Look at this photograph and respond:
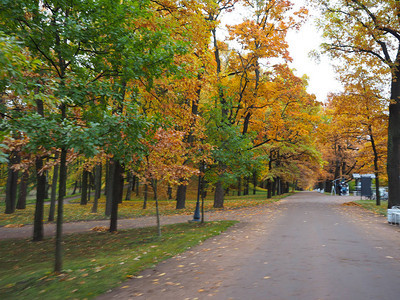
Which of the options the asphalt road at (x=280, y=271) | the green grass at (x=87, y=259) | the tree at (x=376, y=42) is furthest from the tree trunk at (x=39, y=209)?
the tree at (x=376, y=42)

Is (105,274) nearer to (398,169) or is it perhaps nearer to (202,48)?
(202,48)

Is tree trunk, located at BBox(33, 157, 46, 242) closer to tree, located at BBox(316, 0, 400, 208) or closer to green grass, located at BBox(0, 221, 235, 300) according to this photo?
green grass, located at BBox(0, 221, 235, 300)

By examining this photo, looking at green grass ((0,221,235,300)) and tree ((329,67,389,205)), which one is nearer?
green grass ((0,221,235,300))

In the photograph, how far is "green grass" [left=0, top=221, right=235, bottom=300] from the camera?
199 inches

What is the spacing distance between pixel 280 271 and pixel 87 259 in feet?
14.9

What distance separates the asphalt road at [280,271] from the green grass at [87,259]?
436mm

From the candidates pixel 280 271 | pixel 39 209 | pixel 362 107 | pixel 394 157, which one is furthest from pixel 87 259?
pixel 362 107

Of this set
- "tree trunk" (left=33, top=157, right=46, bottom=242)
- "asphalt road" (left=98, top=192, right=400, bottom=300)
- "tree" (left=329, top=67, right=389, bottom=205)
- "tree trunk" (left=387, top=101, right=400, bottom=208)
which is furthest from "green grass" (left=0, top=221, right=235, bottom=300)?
"tree" (left=329, top=67, right=389, bottom=205)

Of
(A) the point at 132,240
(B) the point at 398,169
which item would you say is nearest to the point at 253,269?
(A) the point at 132,240

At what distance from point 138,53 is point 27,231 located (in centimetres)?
1049

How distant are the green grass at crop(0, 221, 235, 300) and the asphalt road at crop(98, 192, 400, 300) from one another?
44 cm

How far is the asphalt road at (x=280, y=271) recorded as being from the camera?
459 centimetres

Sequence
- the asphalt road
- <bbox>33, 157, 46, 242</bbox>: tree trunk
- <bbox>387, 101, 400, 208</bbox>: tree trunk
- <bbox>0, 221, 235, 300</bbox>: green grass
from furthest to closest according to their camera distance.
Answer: <bbox>387, 101, 400, 208</bbox>: tree trunk
<bbox>33, 157, 46, 242</bbox>: tree trunk
<bbox>0, 221, 235, 300</bbox>: green grass
the asphalt road

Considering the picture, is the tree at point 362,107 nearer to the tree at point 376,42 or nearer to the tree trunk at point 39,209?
the tree at point 376,42
